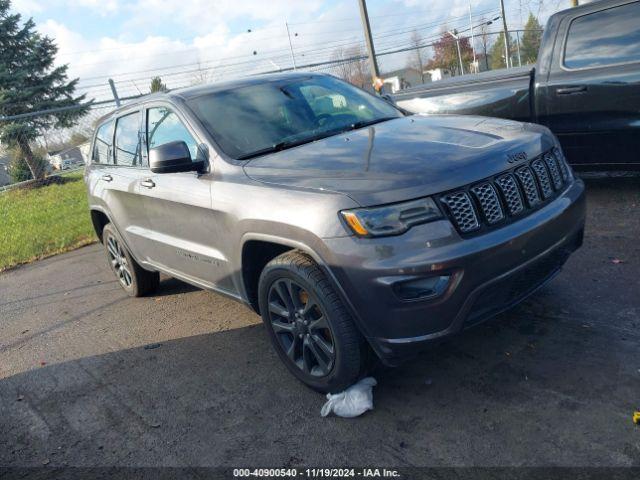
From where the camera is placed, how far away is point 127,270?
5266 mm

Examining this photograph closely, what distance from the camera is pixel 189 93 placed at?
394cm

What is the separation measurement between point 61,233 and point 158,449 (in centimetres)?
713

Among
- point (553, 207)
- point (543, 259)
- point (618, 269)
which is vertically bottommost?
point (618, 269)

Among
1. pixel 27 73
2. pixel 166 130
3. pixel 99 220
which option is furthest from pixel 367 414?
pixel 27 73

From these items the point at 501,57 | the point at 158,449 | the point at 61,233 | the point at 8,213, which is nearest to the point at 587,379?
the point at 158,449

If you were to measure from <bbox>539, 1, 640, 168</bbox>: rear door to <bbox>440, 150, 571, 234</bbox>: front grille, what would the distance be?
264 centimetres

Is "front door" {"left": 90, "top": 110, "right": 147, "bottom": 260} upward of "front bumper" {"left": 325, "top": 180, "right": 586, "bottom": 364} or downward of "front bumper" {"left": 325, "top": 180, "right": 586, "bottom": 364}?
upward

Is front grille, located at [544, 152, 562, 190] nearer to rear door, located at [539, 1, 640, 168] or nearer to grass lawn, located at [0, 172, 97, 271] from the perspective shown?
rear door, located at [539, 1, 640, 168]

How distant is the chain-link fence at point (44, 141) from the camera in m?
13.6

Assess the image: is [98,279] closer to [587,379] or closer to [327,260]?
[327,260]

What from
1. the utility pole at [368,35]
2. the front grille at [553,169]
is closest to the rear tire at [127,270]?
the front grille at [553,169]

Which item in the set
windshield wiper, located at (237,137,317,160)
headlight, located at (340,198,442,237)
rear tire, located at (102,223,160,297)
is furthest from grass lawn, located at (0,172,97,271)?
headlight, located at (340,198,442,237)

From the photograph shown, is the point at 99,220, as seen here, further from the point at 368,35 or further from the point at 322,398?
the point at 368,35

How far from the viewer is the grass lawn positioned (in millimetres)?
8320
